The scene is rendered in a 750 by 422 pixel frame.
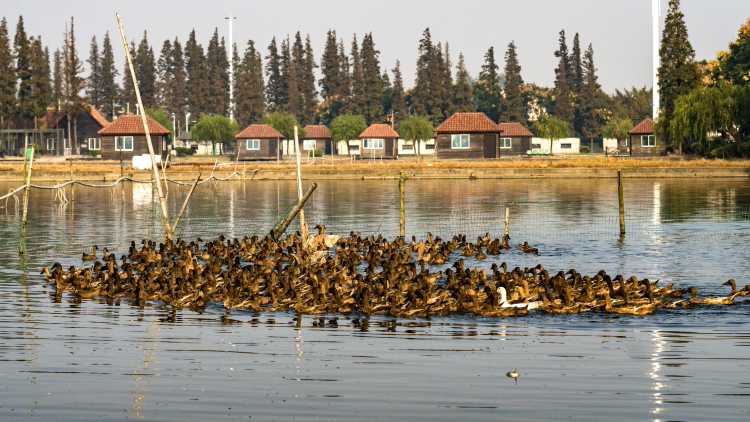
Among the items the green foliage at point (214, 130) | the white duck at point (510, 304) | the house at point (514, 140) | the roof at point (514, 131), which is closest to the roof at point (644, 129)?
the roof at point (514, 131)

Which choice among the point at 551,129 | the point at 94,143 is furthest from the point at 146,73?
the point at 551,129

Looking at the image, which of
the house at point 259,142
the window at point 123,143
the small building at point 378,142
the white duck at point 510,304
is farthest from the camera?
the small building at point 378,142

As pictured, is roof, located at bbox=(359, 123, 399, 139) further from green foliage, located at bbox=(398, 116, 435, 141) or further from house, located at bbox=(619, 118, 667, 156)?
house, located at bbox=(619, 118, 667, 156)

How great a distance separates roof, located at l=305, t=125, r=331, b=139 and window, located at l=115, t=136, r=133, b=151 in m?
40.1

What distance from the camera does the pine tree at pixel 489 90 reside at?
18250 centimetres

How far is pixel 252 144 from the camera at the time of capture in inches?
5763

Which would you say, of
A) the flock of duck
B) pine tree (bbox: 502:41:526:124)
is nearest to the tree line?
pine tree (bbox: 502:41:526:124)

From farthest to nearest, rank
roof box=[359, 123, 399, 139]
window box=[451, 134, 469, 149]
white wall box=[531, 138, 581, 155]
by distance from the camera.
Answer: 1. white wall box=[531, 138, 581, 155]
2. roof box=[359, 123, 399, 139]
3. window box=[451, 134, 469, 149]

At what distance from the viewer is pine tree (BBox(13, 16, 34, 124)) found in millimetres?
141375

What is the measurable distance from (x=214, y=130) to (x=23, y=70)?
26416 millimetres

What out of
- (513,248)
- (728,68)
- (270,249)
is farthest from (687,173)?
(270,249)

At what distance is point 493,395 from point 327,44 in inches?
6612

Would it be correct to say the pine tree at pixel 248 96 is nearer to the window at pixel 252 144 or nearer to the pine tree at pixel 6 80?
the window at pixel 252 144

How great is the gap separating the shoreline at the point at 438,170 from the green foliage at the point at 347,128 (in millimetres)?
37951
